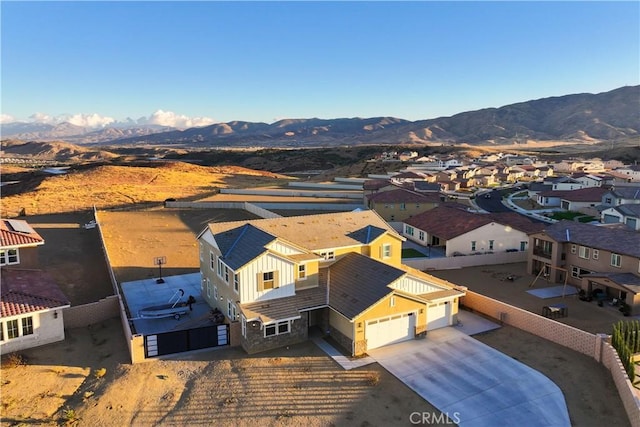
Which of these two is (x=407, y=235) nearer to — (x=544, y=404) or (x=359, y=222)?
(x=359, y=222)

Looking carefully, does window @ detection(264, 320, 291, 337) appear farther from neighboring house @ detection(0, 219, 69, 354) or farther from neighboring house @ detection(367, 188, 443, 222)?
neighboring house @ detection(367, 188, 443, 222)

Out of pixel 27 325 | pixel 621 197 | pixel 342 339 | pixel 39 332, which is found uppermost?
pixel 621 197

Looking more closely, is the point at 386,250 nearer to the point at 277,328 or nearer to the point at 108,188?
the point at 277,328

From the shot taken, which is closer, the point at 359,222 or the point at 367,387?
the point at 367,387

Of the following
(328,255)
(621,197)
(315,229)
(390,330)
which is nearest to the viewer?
(390,330)

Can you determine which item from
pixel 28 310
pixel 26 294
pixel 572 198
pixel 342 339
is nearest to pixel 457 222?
pixel 342 339

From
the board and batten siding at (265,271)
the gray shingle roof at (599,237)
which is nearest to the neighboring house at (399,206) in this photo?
the gray shingle roof at (599,237)

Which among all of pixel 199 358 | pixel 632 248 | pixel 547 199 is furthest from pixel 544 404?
pixel 547 199
